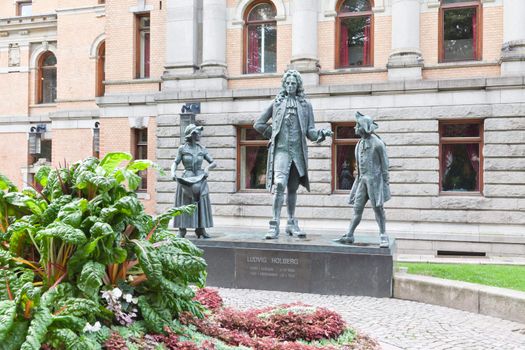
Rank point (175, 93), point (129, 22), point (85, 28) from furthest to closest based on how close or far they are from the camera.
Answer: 1. point (85, 28)
2. point (129, 22)
3. point (175, 93)


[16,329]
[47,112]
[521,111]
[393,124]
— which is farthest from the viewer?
[47,112]

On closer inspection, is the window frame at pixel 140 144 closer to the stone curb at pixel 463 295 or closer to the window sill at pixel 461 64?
the window sill at pixel 461 64

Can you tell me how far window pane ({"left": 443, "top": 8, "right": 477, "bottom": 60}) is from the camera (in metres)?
18.2

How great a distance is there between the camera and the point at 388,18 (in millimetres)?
18656

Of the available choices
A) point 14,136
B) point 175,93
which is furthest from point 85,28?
point 175,93

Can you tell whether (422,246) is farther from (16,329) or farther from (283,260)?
(16,329)

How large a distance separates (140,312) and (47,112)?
25.6 m

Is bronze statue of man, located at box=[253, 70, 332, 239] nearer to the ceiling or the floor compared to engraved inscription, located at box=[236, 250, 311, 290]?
nearer to the ceiling

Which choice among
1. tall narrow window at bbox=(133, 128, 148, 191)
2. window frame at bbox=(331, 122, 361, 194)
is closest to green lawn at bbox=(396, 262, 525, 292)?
window frame at bbox=(331, 122, 361, 194)

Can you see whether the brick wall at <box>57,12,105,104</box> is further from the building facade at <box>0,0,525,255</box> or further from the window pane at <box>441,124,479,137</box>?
the window pane at <box>441,124,479,137</box>

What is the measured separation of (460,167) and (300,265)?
10075 mm

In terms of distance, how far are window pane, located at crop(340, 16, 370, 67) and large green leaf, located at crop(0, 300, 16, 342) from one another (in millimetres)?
16802

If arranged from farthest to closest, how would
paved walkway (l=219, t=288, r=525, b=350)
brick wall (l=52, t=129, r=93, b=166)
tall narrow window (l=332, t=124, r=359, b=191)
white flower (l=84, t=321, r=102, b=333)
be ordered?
brick wall (l=52, t=129, r=93, b=166)
tall narrow window (l=332, t=124, r=359, b=191)
paved walkway (l=219, t=288, r=525, b=350)
white flower (l=84, t=321, r=102, b=333)

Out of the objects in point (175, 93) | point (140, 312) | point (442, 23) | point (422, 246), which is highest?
point (442, 23)
